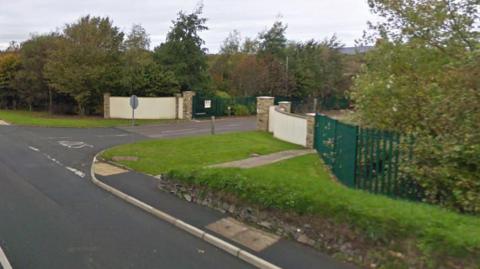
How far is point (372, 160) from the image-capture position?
9.03 m

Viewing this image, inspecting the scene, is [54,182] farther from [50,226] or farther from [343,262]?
[343,262]

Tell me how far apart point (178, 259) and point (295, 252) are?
A: 1.82m

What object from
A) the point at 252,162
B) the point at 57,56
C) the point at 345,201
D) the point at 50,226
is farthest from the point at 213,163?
the point at 57,56

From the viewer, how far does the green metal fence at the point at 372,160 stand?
816cm

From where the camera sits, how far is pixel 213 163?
13.2 meters

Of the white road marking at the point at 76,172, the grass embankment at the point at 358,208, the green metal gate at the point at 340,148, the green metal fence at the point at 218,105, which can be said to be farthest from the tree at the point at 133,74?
the grass embankment at the point at 358,208

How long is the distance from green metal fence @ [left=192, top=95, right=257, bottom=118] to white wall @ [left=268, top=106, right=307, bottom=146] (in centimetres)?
1214

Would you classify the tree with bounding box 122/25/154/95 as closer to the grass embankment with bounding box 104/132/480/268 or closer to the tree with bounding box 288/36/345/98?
the tree with bounding box 288/36/345/98

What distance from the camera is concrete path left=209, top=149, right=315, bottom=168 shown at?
42.7ft

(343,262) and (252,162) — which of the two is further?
(252,162)

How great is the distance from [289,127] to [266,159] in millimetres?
5106

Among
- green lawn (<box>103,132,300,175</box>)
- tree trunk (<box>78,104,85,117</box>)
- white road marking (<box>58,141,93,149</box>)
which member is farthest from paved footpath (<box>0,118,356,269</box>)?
tree trunk (<box>78,104,85,117</box>)

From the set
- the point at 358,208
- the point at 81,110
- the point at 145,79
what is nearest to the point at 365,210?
the point at 358,208

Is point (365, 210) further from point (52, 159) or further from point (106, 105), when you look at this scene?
point (106, 105)
